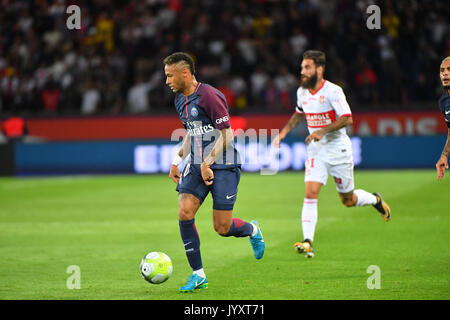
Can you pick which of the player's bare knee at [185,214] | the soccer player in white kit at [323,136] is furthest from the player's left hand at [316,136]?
the player's bare knee at [185,214]

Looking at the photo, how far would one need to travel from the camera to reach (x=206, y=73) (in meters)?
21.0

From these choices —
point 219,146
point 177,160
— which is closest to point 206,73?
point 177,160

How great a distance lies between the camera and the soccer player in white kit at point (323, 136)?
8492 mm

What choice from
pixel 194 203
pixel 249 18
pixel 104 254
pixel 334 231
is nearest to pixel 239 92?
pixel 249 18

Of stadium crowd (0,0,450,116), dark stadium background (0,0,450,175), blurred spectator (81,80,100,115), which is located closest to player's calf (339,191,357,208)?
dark stadium background (0,0,450,175)

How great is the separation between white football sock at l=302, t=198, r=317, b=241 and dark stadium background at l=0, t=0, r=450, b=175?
36.6ft

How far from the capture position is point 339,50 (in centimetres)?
2061

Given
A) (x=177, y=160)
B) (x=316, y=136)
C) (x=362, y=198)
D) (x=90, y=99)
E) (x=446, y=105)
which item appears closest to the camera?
(x=177, y=160)

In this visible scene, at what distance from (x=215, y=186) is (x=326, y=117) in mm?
2243

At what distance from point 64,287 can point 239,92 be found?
47.6 feet

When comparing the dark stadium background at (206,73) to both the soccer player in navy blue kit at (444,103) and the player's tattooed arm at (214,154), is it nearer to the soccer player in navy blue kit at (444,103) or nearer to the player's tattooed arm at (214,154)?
the soccer player in navy blue kit at (444,103)

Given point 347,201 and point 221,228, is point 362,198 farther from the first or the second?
point 221,228

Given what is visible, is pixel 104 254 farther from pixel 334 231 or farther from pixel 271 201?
pixel 271 201

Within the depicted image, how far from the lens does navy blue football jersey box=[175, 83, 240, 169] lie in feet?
22.3
